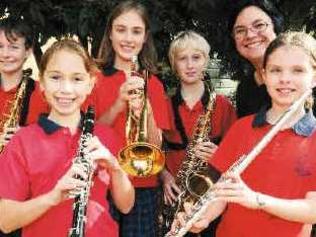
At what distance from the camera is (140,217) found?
142 inches

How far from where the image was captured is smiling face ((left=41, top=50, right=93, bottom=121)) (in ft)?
9.20

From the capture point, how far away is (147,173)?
3.36m

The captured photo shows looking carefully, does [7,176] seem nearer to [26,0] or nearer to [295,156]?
[295,156]

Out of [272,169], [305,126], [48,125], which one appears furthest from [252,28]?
[48,125]

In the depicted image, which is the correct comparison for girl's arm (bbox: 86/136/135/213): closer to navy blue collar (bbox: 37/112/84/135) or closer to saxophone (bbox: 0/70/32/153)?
navy blue collar (bbox: 37/112/84/135)

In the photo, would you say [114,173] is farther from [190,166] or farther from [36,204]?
[190,166]

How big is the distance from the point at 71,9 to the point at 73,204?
1.66 metres

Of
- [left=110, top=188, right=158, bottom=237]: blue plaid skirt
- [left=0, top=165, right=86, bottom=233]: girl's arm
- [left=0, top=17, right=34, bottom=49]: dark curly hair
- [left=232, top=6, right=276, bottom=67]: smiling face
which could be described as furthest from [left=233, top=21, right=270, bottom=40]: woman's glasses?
[left=0, top=165, right=86, bottom=233]: girl's arm

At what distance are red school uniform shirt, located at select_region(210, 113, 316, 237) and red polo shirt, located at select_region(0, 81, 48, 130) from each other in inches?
39.3

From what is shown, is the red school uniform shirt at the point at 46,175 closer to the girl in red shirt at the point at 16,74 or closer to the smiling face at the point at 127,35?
the girl in red shirt at the point at 16,74

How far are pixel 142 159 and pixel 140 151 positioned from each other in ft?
0.15

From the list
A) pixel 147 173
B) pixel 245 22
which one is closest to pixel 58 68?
pixel 147 173

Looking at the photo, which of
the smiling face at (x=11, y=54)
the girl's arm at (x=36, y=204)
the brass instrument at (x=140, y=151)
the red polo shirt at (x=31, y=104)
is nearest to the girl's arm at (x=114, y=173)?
the girl's arm at (x=36, y=204)

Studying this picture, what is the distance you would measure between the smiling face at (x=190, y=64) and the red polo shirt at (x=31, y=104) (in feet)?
2.78
